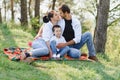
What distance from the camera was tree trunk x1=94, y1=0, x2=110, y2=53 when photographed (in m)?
13.4

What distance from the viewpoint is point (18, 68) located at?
7938 mm

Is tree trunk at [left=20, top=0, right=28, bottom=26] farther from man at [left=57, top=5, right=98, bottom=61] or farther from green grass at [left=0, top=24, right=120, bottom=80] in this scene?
green grass at [left=0, top=24, right=120, bottom=80]

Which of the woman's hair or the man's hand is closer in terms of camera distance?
the man's hand

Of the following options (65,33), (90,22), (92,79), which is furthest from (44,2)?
(92,79)

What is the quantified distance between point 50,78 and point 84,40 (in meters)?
3.05

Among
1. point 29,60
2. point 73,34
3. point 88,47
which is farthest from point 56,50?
point 29,60

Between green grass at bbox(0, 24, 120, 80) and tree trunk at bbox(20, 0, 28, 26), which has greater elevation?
tree trunk at bbox(20, 0, 28, 26)

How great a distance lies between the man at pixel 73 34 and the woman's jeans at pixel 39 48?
66cm

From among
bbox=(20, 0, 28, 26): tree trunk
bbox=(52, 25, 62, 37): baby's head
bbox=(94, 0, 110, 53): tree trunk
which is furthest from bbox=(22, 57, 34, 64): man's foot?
bbox=(20, 0, 28, 26): tree trunk

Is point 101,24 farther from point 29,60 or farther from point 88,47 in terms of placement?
point 29,60

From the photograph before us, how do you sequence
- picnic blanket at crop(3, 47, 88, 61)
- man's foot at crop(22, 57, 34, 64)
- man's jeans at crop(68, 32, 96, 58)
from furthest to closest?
man's jeans at crop(68, 32, 96, 58)
picnic blanket at crop(3, 47, 88, 61)
man's foot at crop(22, 57, 34, 64)

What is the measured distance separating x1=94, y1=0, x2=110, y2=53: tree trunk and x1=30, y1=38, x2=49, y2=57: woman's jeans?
14.0 ft

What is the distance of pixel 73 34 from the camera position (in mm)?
10156

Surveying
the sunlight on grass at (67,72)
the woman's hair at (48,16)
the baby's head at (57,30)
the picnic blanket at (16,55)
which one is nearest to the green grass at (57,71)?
the sunlight on grass at (67,72)
